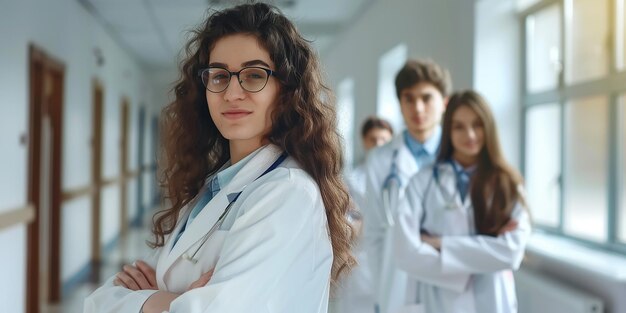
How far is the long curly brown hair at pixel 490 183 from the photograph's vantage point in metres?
2.24

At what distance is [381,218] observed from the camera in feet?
9.14

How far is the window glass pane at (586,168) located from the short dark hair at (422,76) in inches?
37.1

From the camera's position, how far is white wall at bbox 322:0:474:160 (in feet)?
13.7

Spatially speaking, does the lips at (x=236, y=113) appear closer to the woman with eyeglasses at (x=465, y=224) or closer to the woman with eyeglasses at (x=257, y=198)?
the woman with eyeglasses at (x=257, y=198)

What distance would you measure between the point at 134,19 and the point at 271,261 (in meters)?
6.84

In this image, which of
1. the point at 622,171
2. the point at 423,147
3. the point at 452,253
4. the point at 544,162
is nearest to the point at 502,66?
the point at 544,162

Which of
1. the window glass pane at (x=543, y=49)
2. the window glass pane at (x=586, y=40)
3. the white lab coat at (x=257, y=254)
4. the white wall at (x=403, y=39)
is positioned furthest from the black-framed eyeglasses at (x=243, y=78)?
the window glass pane at (x=543, y=49)

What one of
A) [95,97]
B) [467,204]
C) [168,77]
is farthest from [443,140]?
[168,77]

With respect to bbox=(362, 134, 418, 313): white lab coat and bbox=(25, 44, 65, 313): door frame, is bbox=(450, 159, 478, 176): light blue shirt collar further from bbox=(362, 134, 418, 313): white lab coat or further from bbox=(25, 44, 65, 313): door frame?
bbox=(25, 44, 65, 313): door frame

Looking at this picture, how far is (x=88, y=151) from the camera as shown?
7.00 metres

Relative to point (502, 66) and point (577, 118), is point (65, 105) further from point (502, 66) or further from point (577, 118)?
point (577, 118)

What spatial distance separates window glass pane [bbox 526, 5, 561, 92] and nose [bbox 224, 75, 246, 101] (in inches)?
111

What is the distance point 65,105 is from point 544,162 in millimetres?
4034

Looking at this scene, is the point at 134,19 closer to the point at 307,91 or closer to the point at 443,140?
the point at 443,140
